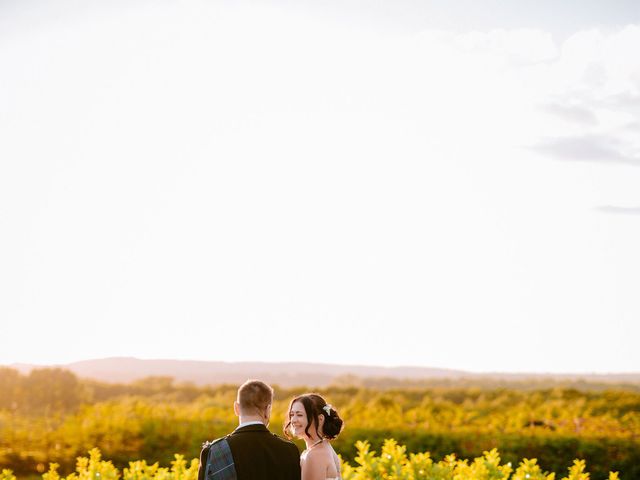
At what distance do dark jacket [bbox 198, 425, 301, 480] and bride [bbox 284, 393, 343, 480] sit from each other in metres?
0.50

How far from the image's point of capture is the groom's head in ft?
17.2

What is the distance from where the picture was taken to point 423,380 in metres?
40.3

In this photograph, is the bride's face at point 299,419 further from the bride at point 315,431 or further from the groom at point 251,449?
the groom at point 251,449

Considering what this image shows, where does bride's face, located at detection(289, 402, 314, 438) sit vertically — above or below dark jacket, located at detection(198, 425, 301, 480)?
above

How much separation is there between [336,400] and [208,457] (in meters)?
13.4

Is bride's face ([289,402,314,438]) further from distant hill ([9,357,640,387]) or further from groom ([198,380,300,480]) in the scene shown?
distant hill ([9,357,640,387])

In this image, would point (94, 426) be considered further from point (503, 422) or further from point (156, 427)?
point (503, 422)

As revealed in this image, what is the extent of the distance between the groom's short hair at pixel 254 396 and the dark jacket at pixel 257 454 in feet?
0.40

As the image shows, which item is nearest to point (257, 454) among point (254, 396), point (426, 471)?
point (254, 396)

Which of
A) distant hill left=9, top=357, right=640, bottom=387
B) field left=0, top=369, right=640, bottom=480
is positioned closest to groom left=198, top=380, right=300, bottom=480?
field left=0, top=369, right=640, bottom=480

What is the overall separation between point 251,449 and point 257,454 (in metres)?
0.06

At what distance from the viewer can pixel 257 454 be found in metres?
5.25

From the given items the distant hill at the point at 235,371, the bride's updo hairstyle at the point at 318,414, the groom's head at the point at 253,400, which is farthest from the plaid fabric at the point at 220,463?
the distant hill at the point at 235,371

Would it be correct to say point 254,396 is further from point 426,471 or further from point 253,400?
point 426,471
